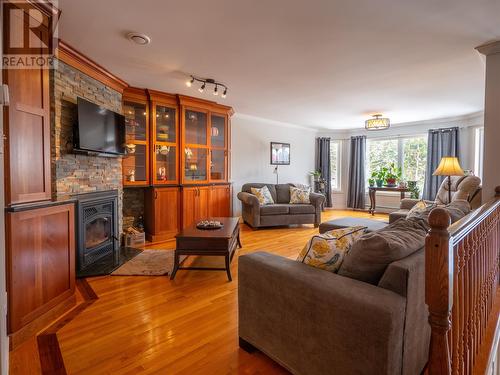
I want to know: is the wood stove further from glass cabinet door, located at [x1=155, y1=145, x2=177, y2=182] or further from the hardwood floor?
glass cabinet door, located at [x1=155, y1=145, x2=177, y2=182]

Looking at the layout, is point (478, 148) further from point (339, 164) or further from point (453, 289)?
point (453, 289)

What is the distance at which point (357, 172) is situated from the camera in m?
7.37

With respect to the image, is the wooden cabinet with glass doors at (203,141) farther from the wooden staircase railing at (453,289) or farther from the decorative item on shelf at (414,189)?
the decorative item on shelf at (414,189)

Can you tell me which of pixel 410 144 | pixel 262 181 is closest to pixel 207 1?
pixel 262 181

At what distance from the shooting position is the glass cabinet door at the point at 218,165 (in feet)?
16.6

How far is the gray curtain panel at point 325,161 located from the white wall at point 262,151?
17 cm

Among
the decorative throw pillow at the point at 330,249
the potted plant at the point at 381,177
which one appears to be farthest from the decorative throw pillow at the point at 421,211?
the potted plant at the point at 381,177

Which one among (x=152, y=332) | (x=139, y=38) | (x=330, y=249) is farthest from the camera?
(x=139, y=38)

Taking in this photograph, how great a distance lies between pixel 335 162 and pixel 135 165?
5696 mm

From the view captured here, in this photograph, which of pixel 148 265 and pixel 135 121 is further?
pixel 135 121

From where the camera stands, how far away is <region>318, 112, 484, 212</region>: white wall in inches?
223

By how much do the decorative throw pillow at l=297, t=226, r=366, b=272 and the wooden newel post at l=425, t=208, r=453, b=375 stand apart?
23.9 inches

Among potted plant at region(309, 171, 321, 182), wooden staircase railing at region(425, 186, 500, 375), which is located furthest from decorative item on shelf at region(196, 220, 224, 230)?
potted plant at region(309, 171, 321, 182)

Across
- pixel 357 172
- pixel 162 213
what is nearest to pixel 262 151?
pixel 357 172
